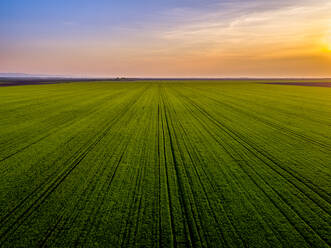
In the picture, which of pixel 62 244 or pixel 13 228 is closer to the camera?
pixel 62 244

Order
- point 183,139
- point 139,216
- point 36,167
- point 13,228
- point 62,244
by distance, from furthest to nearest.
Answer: point 183,139 < point 36,167 < point 139,216 < point 13,228 < point 62,244

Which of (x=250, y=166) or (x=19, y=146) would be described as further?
(x=19, y=146)

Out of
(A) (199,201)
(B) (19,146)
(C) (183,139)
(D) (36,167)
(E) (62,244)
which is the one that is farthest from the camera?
(C) (183,139)

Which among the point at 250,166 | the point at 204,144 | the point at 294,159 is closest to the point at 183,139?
the point at 204,144

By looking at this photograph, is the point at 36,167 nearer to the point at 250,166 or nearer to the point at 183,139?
the point at 183,139

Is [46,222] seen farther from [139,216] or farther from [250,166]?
[250,166]

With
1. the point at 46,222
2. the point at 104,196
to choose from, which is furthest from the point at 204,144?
the point at 46,222

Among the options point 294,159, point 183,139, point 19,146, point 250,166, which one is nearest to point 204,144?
point 183,139

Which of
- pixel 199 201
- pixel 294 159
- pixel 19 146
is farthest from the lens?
pixel 19 146

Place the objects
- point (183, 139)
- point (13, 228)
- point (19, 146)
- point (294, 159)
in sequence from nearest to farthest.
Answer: point (13, 228) < point (294, 159) < point (19, 146) < point (183, 139)
